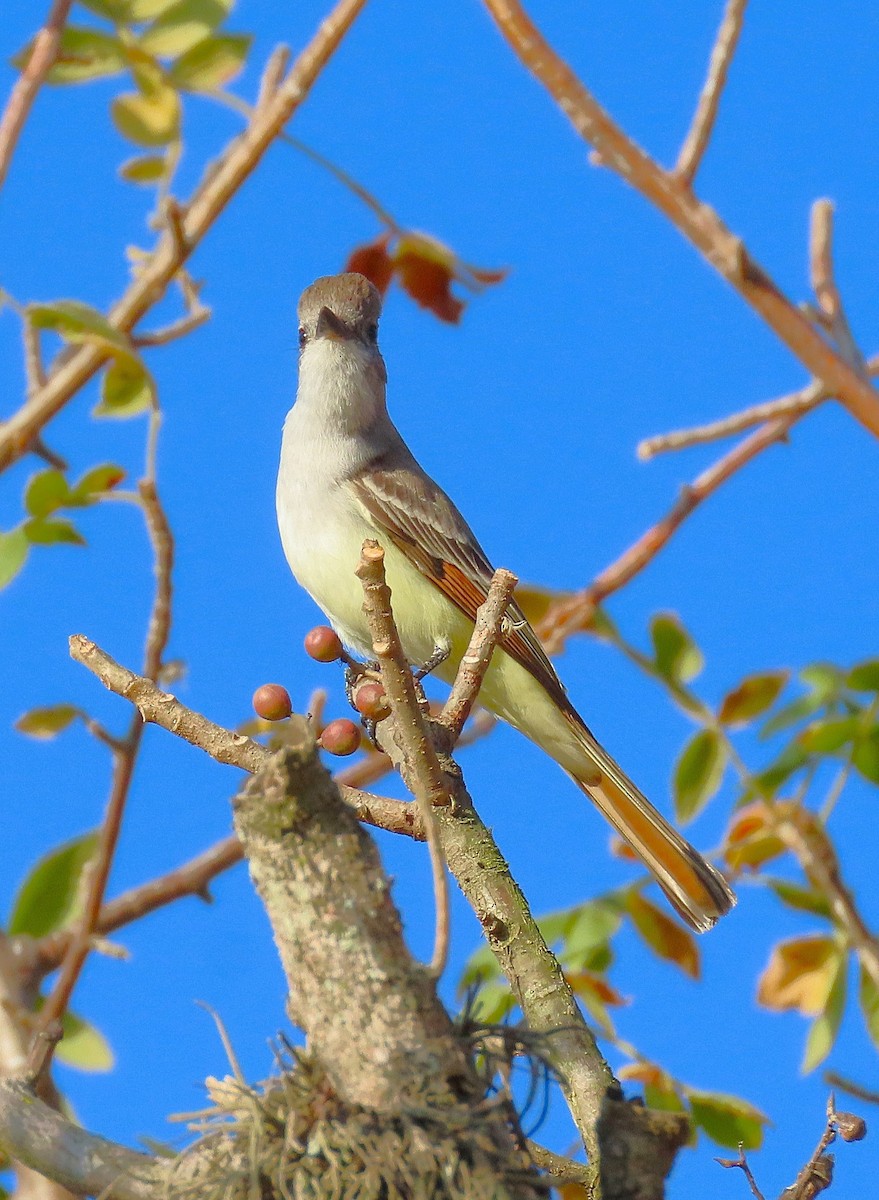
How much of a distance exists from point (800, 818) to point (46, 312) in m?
2.64

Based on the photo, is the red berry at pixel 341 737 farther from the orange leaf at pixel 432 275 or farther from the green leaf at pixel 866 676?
the orange leaf at pixel 432 275

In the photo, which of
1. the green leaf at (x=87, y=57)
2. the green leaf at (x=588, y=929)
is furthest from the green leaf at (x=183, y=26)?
the green leaf at (x=588, y=929)

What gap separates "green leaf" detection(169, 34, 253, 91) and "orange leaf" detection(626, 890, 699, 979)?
9.87 ft

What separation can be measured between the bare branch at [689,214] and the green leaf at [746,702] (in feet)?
4.32

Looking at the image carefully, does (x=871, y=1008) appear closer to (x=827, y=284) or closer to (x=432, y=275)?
(x=827, y=284)

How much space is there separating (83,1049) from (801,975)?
97.7 inches

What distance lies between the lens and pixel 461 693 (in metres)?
3.53

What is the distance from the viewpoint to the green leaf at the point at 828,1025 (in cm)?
421

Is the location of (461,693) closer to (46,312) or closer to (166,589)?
(166,589)

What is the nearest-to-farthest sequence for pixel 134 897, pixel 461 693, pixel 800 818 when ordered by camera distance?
pixel 461 693
pixel 800 818
pixel 134 897

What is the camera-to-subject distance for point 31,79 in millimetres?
5094

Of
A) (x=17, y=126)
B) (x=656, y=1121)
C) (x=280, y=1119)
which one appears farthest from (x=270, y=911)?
(x=17, y=126)

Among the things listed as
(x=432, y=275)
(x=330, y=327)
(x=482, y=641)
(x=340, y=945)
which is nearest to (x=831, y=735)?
(x=482, y=641)

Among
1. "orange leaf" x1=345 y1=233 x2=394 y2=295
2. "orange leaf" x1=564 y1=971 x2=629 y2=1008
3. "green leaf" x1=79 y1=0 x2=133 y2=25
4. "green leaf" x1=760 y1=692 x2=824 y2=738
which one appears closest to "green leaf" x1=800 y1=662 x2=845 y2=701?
"green leaf" x1=760 y1=692 x2=824 y2=738
